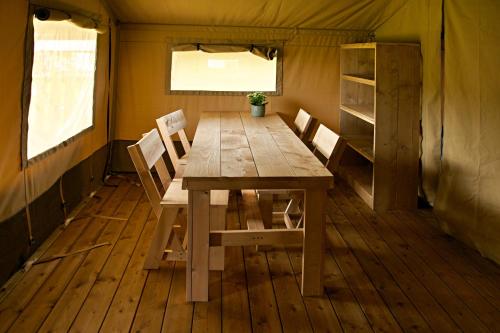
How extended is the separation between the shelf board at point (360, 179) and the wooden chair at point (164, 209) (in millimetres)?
1774

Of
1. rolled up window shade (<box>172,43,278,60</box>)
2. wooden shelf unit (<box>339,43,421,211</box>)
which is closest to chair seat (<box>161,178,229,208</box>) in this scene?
wooden shelf unit (<box>339,43,421,211</box>)

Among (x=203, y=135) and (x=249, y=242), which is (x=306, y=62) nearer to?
(x=203, y=135)

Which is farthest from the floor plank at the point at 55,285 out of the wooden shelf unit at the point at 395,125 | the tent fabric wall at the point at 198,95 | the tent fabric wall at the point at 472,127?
the tent fabric wall at the point at 472,127

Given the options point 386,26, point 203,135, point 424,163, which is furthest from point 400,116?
point 203,135

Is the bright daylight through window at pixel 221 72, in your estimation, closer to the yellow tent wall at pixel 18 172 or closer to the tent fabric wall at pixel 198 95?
the tent fabric wall at pixel 198 95

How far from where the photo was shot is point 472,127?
3355 millimetres

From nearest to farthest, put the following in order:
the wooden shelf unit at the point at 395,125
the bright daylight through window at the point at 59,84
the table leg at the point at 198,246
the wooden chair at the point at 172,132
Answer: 1. the table leg at the point at 198,246
2. the bright daylight through window at the point at 59,84
3. the wooden chair at the point at 172,132
4. the wooden shelf unit at the point at 395,125

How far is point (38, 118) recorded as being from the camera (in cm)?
316

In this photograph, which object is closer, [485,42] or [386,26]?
[485,42]

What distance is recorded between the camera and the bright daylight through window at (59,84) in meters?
3.09

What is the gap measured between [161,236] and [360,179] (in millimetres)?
2533

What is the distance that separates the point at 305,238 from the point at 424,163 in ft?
6.46

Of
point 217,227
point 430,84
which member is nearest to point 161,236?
point 217,227

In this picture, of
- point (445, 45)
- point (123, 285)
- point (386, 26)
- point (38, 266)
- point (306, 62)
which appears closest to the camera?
point (123, 285)
